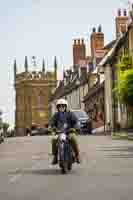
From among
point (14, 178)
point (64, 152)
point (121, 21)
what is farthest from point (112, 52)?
point (14, 178)

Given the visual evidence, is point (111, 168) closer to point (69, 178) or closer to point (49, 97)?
point (69, 178)

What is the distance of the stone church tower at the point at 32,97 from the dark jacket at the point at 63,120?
14379 centimetres

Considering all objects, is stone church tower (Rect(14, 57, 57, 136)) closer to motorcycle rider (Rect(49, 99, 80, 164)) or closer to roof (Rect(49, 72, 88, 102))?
roof (Rect(49, 72, 88, 102))

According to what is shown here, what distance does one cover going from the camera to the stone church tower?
16175 cm

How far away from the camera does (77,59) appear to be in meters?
111

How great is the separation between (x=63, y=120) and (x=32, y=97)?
148 m

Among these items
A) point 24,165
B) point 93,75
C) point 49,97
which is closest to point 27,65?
point 49,97

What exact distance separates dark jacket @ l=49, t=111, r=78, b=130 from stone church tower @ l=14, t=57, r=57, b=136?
14379cm

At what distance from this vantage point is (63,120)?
1614cm

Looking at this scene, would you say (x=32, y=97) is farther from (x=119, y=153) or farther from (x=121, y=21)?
(x=119, y=153)

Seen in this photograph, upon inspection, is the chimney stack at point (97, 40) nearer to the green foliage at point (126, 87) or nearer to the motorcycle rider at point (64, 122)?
the green foliage at point (126, 87)

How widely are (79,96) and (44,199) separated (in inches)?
3840

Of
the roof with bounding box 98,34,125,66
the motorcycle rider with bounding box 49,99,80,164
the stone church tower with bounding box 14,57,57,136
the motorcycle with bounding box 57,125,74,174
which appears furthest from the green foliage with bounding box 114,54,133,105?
the stone church tower with bounding box 14,57,57,136

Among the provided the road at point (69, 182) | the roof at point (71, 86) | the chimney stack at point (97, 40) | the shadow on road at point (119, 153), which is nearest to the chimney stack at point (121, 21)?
the chimney stack at point (97, 40)
